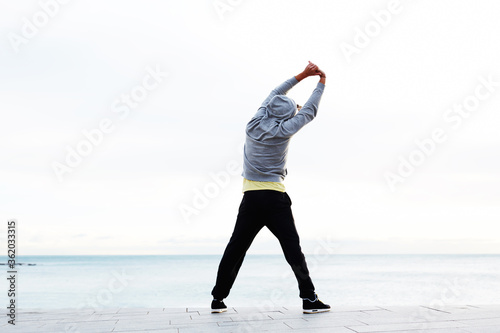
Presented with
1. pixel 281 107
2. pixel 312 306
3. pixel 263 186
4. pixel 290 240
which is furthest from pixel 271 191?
pixel 312 306

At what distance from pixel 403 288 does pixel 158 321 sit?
28482 millimetres

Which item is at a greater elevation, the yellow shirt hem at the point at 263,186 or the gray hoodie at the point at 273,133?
the gray hoodie at the point at 273,133

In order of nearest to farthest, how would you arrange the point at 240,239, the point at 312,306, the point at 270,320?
the point at 270,320 → the point at 312,306 → the point at 240,239

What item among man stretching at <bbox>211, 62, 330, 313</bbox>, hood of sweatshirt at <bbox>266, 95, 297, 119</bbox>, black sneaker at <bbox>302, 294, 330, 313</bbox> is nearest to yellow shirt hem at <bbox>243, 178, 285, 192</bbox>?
man stretching at <bbox>211, 62, 330, 313</bbox>

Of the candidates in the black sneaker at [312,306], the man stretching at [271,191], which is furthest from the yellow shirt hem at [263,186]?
the black sneaker at [312,306]

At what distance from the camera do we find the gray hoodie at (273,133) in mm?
3947

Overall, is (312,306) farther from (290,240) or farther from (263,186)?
(263,186)

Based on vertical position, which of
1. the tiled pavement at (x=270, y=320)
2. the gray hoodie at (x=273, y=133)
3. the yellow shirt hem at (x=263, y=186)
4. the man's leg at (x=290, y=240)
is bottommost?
the tiled pavement at (x=270, y=320)

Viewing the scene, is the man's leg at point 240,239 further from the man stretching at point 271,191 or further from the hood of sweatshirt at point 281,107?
the hood of sweatshirt at point 281,107

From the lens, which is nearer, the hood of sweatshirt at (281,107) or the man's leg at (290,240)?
the man's leg at (290,240)

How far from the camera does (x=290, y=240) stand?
394cm

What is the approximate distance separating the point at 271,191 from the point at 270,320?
1.03m

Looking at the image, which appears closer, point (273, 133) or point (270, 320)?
point (270, 320)

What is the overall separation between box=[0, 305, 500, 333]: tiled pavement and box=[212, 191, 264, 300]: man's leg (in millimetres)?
267
